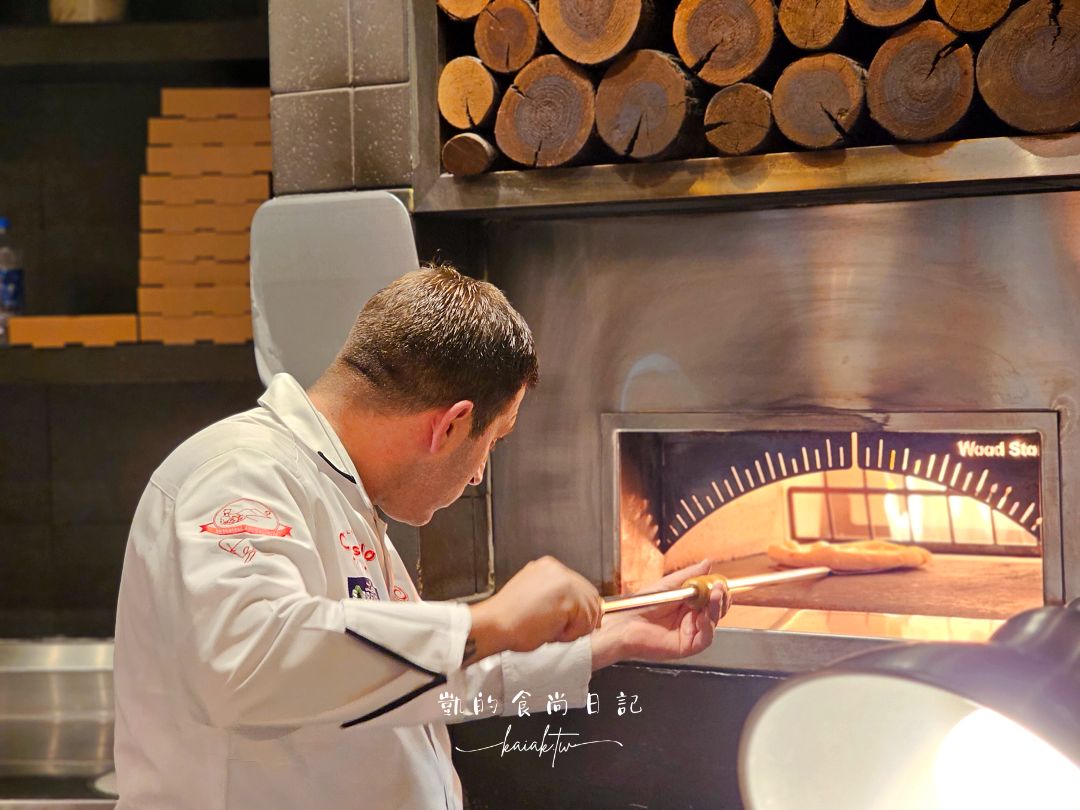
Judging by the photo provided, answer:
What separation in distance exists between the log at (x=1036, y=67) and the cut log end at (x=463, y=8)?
33.4 inches

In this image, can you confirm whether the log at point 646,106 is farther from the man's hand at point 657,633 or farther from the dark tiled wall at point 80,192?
the dark tiled wall at point 80,192

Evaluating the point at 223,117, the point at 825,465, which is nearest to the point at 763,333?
the point at 825,465

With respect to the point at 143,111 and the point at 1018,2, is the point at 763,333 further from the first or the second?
the point at 143,111

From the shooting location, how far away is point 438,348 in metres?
1.34

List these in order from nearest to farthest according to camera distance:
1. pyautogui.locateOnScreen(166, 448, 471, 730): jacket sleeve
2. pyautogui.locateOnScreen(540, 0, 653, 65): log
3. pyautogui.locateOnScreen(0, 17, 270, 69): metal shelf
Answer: pyautogui.locateOnScreen(166, 448, 471, 730): jacket sleeve < pyautogui.locateOnScreen(540, 0, 653, 65): log < pyautogui.locateOnScreen(0, 17, 270, 69): metal shelf

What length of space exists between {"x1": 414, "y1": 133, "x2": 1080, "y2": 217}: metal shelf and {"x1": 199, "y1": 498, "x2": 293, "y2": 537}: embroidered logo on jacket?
0.95 meters

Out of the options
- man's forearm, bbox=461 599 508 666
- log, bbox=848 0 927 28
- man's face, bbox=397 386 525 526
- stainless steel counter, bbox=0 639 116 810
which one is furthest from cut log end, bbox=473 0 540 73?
stainless steel counter, bbox=0 639 116 810

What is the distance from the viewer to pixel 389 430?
1409 millimetres

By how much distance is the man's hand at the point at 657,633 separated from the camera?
142 cm

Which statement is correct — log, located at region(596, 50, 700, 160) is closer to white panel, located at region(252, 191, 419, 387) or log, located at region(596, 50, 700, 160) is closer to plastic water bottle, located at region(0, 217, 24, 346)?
white panel, located at region(252, 191, 419, 387)

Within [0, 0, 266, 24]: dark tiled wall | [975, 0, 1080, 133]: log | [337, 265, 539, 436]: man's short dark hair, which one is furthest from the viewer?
[0, 0, 266, 24]: dark tiled wall

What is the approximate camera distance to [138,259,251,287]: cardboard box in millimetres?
2613

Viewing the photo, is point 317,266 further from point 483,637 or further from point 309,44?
point 483,637

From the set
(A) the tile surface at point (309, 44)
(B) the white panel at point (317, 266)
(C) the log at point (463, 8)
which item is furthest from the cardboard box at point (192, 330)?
(C) the log at point (463, 8)
